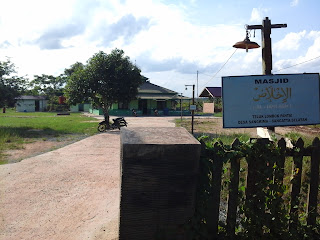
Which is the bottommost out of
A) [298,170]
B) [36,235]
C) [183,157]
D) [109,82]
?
[36,235]

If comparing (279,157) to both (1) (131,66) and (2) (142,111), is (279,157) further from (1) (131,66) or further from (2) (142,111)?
(2) (142,111)

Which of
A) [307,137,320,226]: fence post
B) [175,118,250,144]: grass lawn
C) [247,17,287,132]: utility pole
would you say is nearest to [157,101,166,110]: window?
[175,118,250,144]: grass lawn

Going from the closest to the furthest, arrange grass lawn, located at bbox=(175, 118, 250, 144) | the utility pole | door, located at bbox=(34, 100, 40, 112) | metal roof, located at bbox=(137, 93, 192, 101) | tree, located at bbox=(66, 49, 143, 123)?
the utility pole
grass lawn, located at bbox=(175, 118, 250, 144)
tree, located at bbox=(66, 49, 143, 123)
metal roof, located at bbox=(137, 93, 192, 101)
door, located at bbox=(34, 100, 40, 112)

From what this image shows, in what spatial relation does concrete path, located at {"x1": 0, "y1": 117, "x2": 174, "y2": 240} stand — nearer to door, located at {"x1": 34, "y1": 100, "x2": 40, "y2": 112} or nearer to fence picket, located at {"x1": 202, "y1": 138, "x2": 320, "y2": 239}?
fence picket, located at {"x1": 202, "y1": 138, "x2": 320, "y2": 239}

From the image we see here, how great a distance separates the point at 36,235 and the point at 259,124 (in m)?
3.04

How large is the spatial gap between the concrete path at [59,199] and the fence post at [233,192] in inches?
56.0

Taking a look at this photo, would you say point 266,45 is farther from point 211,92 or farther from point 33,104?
point 33,104

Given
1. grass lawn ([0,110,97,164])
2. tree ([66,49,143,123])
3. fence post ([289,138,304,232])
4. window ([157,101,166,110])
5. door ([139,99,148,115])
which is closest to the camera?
fence post ([289,138,304,232])

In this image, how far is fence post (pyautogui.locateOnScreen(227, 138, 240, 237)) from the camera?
3078mm

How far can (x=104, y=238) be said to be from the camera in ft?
12.0

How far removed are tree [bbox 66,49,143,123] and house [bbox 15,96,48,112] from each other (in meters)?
37.3

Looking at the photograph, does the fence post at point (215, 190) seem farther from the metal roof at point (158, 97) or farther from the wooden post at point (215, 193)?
the metal roof at point (158, 97)

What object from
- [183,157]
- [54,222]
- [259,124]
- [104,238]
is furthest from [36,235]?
[259,124]

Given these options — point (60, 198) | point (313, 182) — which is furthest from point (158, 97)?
point (313, 182)
